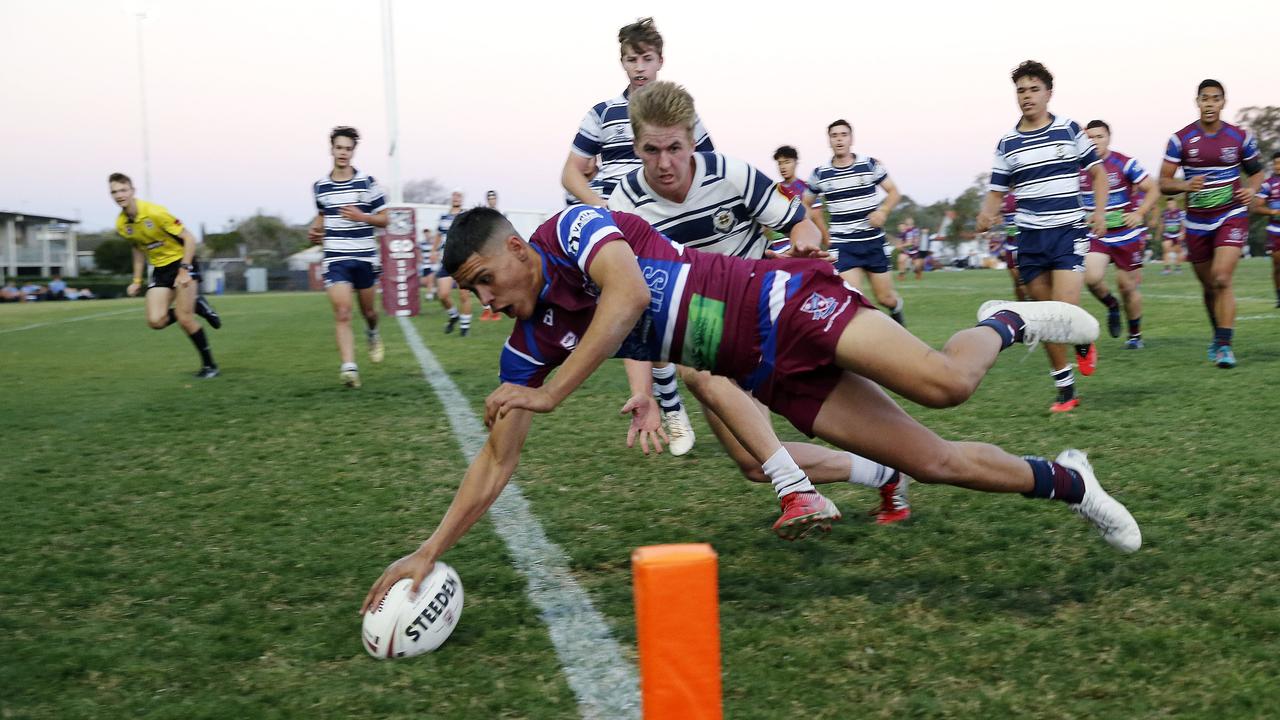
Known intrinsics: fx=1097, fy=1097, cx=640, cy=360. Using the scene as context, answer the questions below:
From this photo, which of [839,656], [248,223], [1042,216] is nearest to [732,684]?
[839,656]

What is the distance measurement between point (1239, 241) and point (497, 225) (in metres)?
8.32

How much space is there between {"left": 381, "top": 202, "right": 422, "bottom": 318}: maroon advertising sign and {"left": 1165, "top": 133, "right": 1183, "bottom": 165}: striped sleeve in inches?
630

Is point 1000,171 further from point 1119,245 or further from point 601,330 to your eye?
point 601,330

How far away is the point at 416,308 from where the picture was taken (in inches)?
917

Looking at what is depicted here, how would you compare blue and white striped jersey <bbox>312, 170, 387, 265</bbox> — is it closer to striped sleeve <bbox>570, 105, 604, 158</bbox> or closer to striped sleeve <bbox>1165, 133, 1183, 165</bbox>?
striped sleeve <bbox>570, 105, 604, 158</bbox>

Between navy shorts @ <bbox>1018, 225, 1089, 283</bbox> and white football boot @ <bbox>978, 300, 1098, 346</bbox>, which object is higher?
navy shorts @ <bbox>1018, 225, 1089, 283</bbox>

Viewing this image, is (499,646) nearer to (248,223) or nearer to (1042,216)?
(1042,216)

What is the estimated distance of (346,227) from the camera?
10.5m

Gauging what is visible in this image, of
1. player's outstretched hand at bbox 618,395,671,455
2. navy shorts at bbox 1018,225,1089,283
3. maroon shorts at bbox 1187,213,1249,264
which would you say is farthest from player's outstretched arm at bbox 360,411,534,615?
maroon shorts at bbox 1187,213,1249,264

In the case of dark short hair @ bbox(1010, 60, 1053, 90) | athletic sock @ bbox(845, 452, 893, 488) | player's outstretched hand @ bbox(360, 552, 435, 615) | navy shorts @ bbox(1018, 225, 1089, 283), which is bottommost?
player's outstretched hand @ bbox(360, 552, 435, 615)

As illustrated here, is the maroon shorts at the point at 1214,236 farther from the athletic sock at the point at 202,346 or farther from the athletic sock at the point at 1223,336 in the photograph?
the athletic sock at the point at 202,346

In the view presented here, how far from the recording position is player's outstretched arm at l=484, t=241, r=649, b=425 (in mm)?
3107

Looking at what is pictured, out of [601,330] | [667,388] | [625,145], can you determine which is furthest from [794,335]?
[625,145]

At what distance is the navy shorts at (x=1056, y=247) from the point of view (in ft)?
24.7
